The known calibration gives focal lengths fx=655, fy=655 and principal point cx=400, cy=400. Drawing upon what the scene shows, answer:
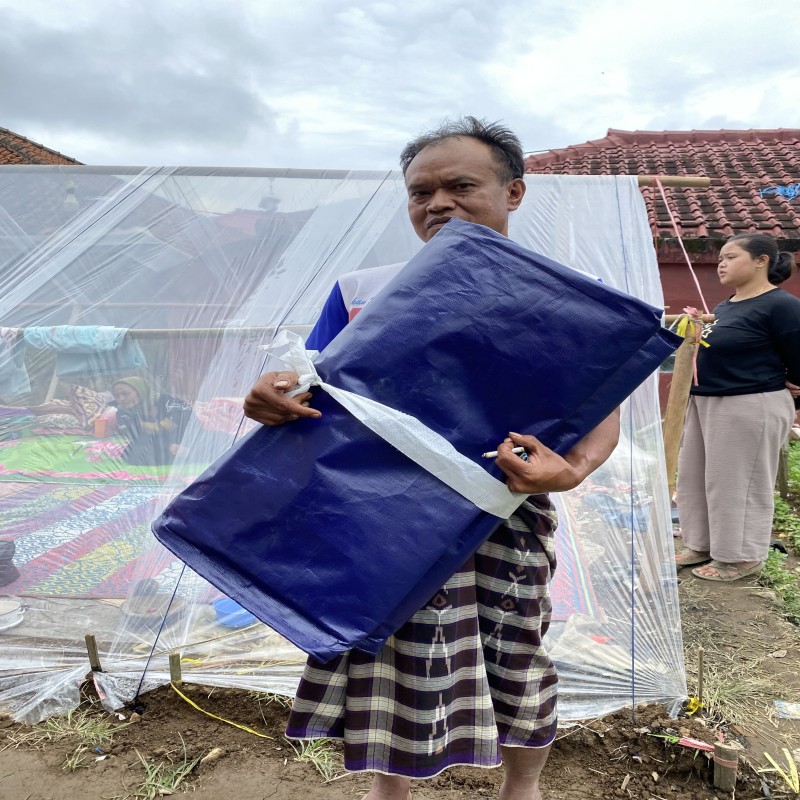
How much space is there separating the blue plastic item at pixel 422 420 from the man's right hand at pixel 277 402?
0.08 ft

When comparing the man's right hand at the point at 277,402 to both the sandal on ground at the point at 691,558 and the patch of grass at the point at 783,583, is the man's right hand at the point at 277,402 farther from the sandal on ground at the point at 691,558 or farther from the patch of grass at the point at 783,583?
the sandal on ground at the point at 691,558

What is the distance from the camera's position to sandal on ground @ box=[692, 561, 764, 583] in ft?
11.2

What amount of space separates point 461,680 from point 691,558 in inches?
112

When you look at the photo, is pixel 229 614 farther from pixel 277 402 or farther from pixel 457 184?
pixel 457 184

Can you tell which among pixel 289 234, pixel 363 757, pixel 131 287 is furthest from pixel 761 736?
pixel 131 287

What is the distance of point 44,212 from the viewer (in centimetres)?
309

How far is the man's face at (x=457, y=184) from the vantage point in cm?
136

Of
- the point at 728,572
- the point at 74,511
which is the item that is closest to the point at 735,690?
the point at 728,572

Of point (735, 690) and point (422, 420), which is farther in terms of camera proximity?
point (735, 690)

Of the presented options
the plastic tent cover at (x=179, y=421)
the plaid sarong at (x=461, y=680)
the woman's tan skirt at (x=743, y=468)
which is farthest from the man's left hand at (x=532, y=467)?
the woman's tan skirt at (x=743, y=468)

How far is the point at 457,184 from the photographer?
1368 millimetres

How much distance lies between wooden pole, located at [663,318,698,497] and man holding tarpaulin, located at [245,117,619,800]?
1.87 meters

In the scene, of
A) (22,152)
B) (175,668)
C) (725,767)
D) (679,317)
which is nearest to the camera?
(725,767)

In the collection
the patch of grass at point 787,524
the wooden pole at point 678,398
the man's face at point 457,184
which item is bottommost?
the patch of grass at point 787,524
